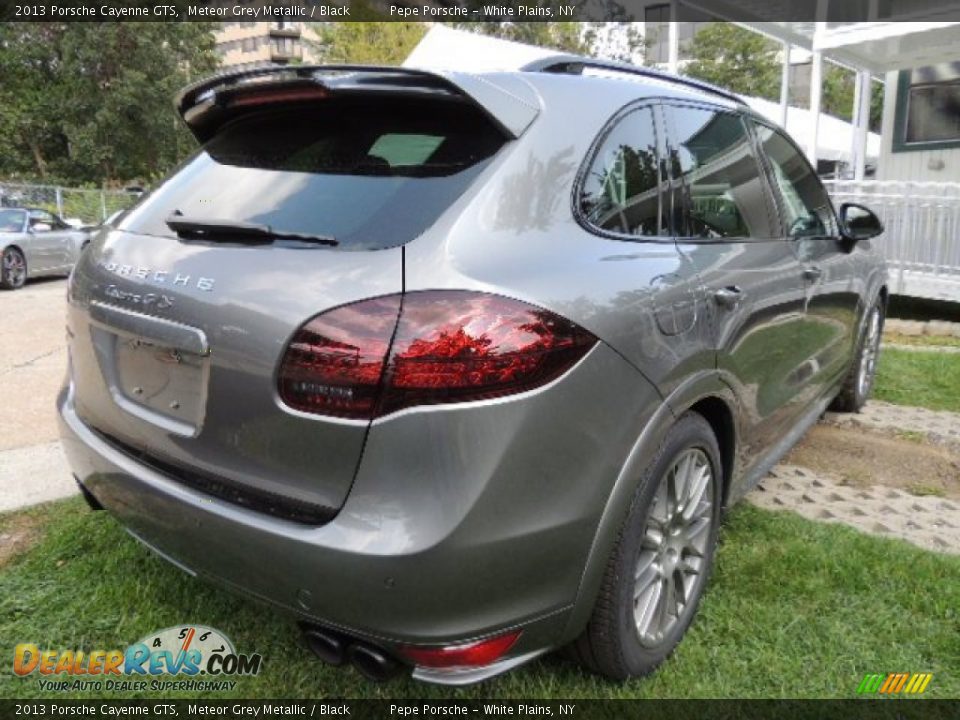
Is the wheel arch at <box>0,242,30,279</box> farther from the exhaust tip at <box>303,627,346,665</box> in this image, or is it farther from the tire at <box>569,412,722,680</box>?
the tire at <box>569,412,722,680</box>

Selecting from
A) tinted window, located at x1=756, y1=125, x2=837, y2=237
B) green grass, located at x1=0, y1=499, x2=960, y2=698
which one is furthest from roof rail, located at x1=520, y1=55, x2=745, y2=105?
green grass, located at x1=0, y1=499, x2=960, y2=698

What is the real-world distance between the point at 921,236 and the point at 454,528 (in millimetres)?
8519

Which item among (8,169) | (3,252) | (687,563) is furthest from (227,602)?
(8,169)

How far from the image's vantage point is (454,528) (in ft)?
5.23

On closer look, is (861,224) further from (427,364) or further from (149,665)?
(149,665)

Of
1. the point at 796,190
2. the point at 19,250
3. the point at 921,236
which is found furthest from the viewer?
the point at 19,250

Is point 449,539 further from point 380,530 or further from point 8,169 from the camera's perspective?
point 8,169

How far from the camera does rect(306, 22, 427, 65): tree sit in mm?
24984

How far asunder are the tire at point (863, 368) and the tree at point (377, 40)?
22.3 meters

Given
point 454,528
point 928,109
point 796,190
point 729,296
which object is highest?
point 928,109

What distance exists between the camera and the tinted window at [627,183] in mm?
2047

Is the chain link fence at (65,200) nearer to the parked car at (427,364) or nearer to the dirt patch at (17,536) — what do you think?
the dirt patch at (17,536)

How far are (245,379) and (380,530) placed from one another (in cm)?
48

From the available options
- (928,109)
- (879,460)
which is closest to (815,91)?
(928,109)
